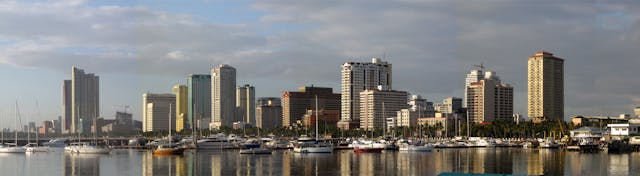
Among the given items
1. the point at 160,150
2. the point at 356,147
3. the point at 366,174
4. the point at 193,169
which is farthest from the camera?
the point at 356,147

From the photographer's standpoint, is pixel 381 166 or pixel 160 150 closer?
pixel 381 166

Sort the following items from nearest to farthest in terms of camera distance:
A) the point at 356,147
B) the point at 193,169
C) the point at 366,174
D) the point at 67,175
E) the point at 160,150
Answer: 1. the point at 366,174
2. the point at 67,175
3. the point at 193,169
4. the point at 160,150
5. the point at 356,147

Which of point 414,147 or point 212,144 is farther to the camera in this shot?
point 212,144

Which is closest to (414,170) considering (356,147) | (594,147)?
(356,147)

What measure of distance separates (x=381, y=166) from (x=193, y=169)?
2197 centimetres

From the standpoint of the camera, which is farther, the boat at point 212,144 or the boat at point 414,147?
the boat at point 212,144

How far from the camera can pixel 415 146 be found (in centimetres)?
16275

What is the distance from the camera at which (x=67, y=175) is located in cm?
8875

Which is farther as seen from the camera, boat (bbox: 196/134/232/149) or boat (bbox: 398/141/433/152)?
boat (bbox: 196/134/232/149)

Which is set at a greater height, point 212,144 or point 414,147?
point 414,147

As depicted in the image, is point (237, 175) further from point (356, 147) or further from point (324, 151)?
point (356, 147)

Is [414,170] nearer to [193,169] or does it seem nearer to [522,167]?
[522,167]

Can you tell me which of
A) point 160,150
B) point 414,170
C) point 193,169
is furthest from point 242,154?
point 414,170

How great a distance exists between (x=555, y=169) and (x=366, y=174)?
2230cm
